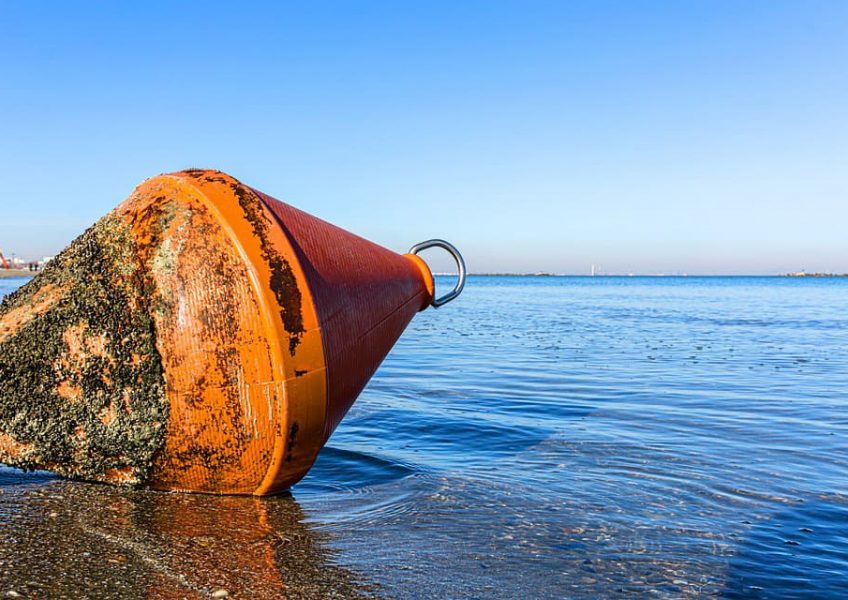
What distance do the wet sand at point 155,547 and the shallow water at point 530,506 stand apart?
1 centimetres

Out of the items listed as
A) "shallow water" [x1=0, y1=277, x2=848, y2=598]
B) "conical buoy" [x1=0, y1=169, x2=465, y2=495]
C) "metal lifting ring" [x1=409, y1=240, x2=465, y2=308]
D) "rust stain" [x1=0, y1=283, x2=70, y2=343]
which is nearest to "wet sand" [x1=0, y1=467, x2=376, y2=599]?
"shallow water" [x1=0, y1=277, x2=848, y2=598]

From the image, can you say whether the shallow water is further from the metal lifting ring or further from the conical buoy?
the metal lifting ring

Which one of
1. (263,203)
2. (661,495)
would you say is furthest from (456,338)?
(263,203)

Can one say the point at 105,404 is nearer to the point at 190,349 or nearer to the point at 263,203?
the point at 190,349

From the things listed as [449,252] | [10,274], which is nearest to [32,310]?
[449,252]

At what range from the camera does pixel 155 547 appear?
2.92 meters

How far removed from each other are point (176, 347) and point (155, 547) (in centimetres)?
84

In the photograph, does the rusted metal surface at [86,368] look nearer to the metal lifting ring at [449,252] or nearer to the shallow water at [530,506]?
the shallow water at [530,506]

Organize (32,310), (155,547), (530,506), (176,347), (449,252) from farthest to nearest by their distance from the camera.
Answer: (449,252) → (530,506) → (32,310) → (176,347) → (155,547)

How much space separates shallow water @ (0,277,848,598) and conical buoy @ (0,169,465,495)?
327 millimetres

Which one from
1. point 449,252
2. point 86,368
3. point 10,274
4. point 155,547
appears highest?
point 10,274

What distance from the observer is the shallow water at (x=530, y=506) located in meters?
2.94

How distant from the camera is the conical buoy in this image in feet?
10.4

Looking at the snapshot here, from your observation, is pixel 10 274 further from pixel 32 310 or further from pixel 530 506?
pixel 530 506
